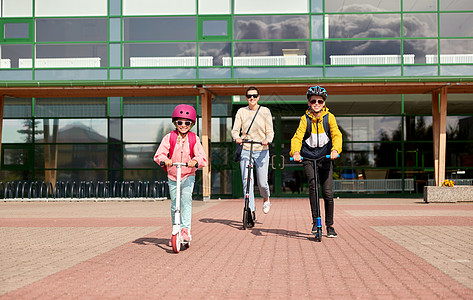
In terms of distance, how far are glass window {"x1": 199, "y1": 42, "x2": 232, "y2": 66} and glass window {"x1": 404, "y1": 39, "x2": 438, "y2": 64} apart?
619 centimetres

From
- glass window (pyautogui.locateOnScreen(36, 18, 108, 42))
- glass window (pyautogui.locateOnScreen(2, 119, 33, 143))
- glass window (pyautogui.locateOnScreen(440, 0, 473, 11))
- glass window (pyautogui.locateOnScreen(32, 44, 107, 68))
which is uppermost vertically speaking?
glass window (pyautogui.locateOnScreen(440, 0, 473, 11))

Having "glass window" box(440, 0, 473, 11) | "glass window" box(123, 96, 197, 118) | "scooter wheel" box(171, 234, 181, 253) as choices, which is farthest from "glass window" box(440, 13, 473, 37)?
"scooter wheel" box(171, 234, 181, 253)

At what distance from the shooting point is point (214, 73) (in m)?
19.9

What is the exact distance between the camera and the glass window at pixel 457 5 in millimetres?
19844

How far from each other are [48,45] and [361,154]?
38.9 feet

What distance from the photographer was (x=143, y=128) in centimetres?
2077

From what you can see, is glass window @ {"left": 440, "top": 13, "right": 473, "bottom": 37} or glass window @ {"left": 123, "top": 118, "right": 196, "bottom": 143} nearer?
glass window @ {"left": 440, "top": 13, "right": 473, "bottom": 37}

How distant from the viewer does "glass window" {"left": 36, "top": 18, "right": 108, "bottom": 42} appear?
67.3 ft

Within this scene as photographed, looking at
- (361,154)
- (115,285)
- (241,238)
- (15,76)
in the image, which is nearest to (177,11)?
(15,76)

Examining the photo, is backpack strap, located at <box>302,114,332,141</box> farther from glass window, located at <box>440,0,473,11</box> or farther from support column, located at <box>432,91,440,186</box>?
glass window, located at <box>440,0,473,11</box>

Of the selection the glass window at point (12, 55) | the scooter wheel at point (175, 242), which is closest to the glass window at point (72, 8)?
the glass window at point (12, 55)

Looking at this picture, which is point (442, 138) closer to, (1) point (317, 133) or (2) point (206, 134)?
(2) point (206, 134)

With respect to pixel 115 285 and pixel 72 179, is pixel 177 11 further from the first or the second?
pixel 115 285

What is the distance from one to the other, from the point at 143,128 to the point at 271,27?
584 centimetres
